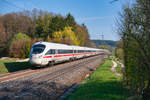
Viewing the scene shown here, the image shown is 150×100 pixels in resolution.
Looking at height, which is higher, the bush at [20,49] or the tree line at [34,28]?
the tree line at [34,28]

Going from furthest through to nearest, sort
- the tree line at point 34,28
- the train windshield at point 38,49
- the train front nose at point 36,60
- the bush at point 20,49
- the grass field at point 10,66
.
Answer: the tree line at point 34,28 → the bush at point 20,49 → the train windshield at point 38,49 → the grass field at point 10,66 → the train front nose at point 36,60

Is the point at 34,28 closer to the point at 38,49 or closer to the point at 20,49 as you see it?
the point at 20,49

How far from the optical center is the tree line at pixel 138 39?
195 inches

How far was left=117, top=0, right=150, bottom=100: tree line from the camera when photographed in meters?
4.96

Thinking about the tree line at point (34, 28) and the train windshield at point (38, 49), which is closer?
the train windshield at point (38, 49)

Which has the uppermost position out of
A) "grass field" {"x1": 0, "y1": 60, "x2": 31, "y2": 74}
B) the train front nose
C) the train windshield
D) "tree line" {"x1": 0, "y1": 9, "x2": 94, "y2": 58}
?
"tree line" {"x1": 0, "y1": 9, "x2": 94, "y2": 58}

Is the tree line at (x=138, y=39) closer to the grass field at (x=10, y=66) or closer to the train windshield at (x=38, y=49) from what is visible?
the train windshield at (x=38, y=49)

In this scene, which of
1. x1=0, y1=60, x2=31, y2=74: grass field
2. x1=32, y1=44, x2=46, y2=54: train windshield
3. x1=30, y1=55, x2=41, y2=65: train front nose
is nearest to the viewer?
x1=30, y1=55, x2=41, y2=65: train front nose

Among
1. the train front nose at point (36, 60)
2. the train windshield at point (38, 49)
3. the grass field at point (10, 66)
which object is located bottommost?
the grass field at point (10, 66)

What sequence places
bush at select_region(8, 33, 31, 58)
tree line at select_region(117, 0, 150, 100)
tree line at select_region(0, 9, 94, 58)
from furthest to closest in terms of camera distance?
tree line at select_region(0, 9, 94, 58) < bush at select_region(8, 33, 31, 58) < tree line at select_region(117, 0, 150, 100)

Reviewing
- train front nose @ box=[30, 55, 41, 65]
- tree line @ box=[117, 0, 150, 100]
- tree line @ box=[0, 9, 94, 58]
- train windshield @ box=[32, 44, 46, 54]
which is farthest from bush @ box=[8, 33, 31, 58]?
tree line @ box=[117, 0, 150, 100]

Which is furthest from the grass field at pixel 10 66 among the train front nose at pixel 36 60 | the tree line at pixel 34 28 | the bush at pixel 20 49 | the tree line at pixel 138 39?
the tree line at pixel 34 28

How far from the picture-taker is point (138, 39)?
5305mm

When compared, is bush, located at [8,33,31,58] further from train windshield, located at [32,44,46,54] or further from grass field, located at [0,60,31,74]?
train windshield, located at [32,44,46,54]
